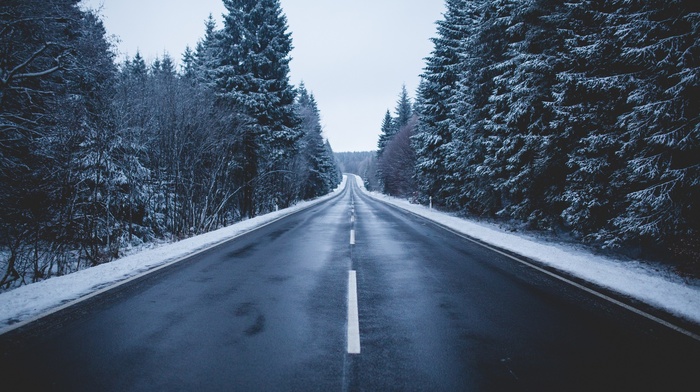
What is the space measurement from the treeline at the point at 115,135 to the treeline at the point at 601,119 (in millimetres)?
12666

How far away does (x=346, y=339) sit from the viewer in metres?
3.68

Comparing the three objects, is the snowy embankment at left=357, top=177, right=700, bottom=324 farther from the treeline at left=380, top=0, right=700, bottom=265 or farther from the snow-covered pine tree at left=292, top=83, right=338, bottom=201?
the snow-covered pine tree at left=292, top=83, right=338, bottom=201

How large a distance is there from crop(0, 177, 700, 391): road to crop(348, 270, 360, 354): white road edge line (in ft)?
0.08

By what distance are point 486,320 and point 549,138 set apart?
28.4 ft

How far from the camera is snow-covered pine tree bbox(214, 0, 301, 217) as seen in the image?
19484 millimetres

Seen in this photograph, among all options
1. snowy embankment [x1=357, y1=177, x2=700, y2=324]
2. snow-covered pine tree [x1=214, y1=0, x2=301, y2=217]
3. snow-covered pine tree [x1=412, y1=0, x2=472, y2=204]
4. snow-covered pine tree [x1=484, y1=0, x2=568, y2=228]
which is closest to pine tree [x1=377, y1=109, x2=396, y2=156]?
snow-covered pine tree [x1=412, y1=0, x2=472, y2=204]

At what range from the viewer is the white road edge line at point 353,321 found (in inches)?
138

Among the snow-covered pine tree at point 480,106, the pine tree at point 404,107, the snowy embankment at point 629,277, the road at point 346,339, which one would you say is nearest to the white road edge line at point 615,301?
the road at point 346,339

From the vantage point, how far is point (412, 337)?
12.3 feet

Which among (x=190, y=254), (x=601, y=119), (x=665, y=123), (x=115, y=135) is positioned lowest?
(x=190, y=254)

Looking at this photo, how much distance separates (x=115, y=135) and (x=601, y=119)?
49.2 ft

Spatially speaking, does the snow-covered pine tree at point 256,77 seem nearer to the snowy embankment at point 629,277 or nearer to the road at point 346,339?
the road at point 346,339

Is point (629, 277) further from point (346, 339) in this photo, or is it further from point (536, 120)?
point (536, 120)

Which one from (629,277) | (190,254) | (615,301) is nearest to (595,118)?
(629,277)
